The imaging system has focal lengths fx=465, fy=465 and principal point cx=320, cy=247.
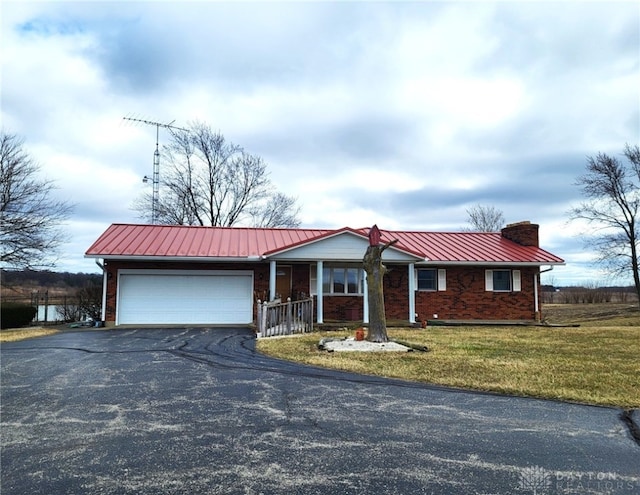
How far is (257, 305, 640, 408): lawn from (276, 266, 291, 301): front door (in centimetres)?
564

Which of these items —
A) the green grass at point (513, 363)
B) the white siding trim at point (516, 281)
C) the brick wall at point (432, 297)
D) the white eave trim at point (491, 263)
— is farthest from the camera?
the white siding trim at point (516, 281)

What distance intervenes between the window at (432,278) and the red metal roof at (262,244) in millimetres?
722

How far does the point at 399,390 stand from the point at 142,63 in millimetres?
9418

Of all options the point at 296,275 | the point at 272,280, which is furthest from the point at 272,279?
the point at 296,275

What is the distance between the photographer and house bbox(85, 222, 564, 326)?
17469mm

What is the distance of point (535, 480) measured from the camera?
3.64 metres

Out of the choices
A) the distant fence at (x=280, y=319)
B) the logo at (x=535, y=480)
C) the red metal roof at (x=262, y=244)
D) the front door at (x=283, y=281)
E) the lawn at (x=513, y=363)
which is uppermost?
the red metal roof at (x=262, y=244)

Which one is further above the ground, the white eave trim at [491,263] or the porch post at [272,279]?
the white eave trim at [491,263]

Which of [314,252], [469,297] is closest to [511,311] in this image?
[469,297]

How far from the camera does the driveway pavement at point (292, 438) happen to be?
3.60 m

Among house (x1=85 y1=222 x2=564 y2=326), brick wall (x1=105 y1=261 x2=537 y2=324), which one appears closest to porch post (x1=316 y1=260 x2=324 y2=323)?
house (x1=85 y1=222 x2=564 y2=326)

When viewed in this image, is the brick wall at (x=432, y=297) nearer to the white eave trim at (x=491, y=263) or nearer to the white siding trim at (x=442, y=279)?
the white siding trim at (x=442, y=279)

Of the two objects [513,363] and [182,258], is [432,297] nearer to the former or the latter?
[182,258]

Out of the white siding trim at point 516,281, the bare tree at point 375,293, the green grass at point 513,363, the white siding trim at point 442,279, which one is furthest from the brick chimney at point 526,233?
the bare tree at point 375,293
